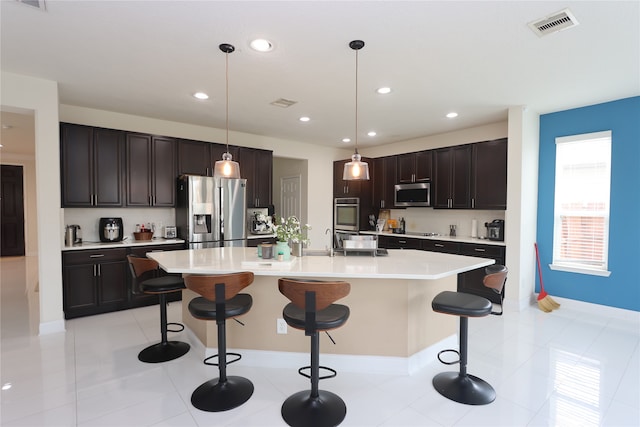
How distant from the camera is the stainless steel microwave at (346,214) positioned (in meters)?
6.62

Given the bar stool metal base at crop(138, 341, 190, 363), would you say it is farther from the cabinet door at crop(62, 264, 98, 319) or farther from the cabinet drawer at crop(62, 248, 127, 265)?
the cabinet drawer at crop(62, 248, 127, 265)

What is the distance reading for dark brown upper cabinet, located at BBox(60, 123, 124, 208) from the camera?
4066 mm

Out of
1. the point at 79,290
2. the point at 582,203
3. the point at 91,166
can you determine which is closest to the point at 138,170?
the point at 91,166

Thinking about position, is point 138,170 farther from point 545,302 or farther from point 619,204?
point 619,204

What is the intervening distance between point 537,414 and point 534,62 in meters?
2.88

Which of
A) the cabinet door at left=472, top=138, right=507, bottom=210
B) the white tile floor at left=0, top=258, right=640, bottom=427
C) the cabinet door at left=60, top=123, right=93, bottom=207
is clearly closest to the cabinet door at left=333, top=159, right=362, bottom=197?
the cabinet door at left=472, top=138, right=507, bottom=210

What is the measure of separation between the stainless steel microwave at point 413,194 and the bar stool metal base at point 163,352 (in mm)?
4314

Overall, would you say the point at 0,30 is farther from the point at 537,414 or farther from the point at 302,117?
the point at 537,414

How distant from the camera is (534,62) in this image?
9.77ft

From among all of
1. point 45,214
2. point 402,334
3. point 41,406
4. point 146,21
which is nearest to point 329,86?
point 146,21

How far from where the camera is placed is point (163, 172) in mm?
4805

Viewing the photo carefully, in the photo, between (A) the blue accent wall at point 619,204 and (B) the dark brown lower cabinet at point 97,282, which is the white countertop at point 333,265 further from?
(A) the blue accent wall at point 619,204

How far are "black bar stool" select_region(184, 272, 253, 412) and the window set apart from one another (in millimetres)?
4345

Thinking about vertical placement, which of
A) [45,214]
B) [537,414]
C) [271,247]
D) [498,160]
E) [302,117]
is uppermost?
[302,117]
